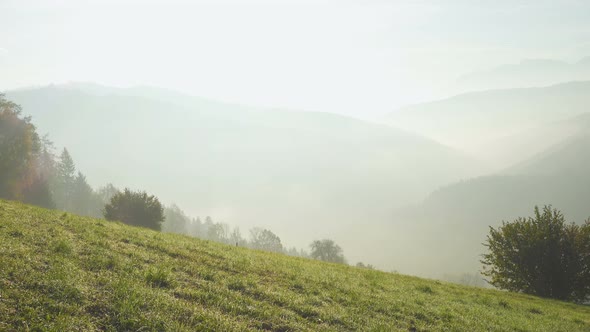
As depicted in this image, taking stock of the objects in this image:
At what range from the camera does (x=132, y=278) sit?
11.4 metres

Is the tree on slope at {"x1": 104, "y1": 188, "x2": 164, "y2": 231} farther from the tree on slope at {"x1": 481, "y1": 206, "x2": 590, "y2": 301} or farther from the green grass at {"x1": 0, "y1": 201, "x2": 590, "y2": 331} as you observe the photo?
the tree on slope at {"x1": 481, "y1": 206, "x2": 590, "y2": 301}

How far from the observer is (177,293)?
11.3m

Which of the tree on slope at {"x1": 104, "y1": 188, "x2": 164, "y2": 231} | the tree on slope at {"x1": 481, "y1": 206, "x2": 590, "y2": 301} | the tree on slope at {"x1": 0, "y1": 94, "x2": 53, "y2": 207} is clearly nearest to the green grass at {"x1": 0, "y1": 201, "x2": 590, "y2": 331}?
the tree on slope at {"x1": 481, "y1": 206, "x2": 590, "y2": 301}

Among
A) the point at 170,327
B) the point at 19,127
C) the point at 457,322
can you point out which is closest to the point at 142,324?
the point at 170,327

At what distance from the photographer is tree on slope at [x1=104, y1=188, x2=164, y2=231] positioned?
43438 millimetres

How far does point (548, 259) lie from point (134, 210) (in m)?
48.2

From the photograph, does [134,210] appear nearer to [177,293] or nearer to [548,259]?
[177,293]

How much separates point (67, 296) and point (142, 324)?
7.52ft

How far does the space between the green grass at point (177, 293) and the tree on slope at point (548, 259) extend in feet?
66.0

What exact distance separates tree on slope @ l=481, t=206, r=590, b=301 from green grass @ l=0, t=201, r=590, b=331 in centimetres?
2011

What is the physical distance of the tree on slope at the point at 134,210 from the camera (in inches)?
1710

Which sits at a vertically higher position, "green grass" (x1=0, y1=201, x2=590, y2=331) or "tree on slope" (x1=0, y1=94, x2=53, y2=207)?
"tree on slope" (x1=0, y1=94, x2=53, y2=207)

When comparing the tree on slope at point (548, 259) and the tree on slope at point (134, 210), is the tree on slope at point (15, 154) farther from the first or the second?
the tree on slope at point (548, 259)

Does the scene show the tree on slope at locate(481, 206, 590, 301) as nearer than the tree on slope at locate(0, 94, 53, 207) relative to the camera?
Yes
